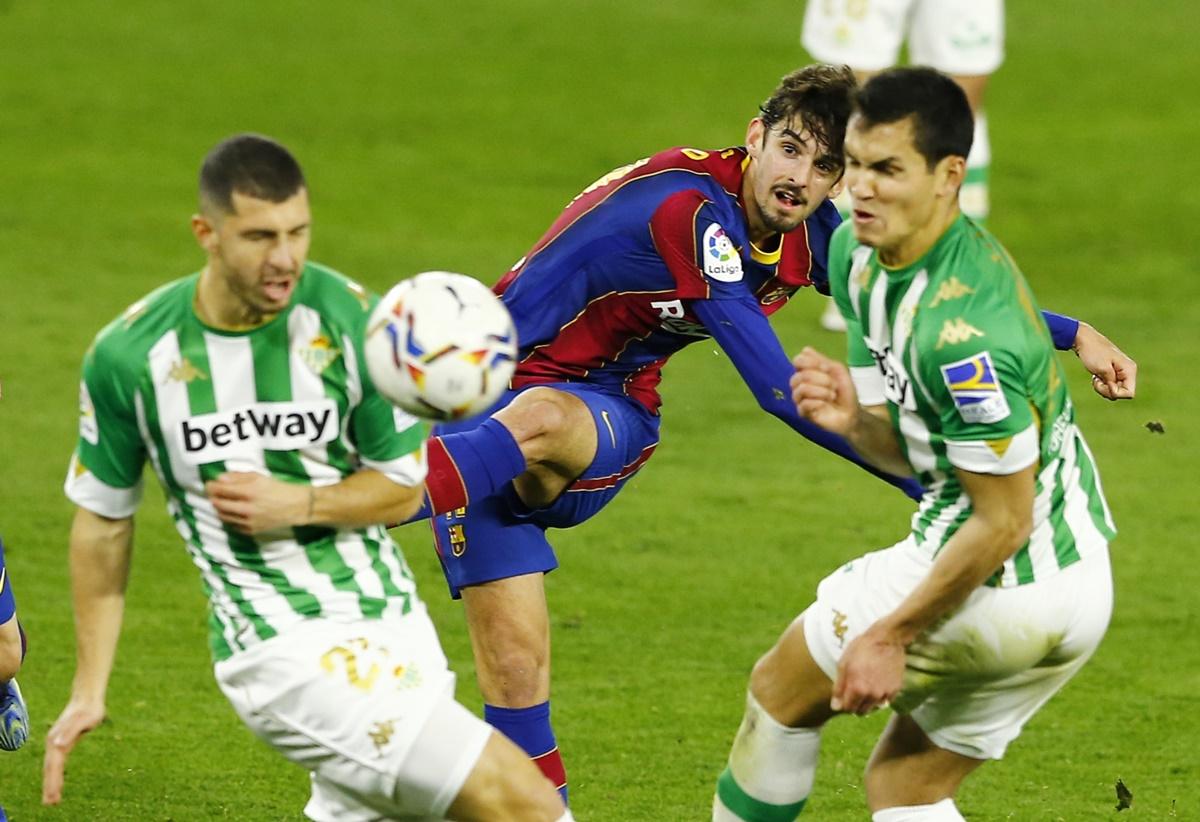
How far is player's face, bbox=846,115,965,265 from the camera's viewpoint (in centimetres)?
410

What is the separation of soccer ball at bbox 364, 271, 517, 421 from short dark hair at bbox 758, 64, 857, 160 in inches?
60.8

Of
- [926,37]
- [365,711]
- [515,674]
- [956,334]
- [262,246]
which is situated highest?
[262,246]

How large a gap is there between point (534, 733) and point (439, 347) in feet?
6.02

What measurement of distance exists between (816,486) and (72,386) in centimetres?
384

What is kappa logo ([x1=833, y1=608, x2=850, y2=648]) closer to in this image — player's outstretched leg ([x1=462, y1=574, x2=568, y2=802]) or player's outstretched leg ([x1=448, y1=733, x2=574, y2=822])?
player's outstretched leg ([x1=448, y1=733, x2=574, y2=822])

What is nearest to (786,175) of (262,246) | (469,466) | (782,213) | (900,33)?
(782,213)

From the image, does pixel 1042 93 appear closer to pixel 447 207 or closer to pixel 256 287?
pixel 447 207

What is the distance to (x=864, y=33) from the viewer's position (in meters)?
11.0

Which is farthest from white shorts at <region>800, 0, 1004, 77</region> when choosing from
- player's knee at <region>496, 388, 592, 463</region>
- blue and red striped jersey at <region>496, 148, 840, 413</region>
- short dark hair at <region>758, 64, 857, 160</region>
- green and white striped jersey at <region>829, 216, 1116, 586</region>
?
green and white striped jersey at <region>829, 216, 1116, 586</region>

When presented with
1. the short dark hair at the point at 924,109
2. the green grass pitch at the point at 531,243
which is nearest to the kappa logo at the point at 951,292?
the short dark hair at the point at 924,109

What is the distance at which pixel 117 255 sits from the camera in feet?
40.4

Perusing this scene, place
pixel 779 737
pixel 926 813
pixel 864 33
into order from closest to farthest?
1. pixel 926 813
2. pixel 779 737
3. pixel 864 33

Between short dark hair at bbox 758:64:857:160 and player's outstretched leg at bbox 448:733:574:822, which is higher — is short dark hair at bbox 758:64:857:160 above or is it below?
above

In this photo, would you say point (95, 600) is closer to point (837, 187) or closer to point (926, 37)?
point (837, 187)
